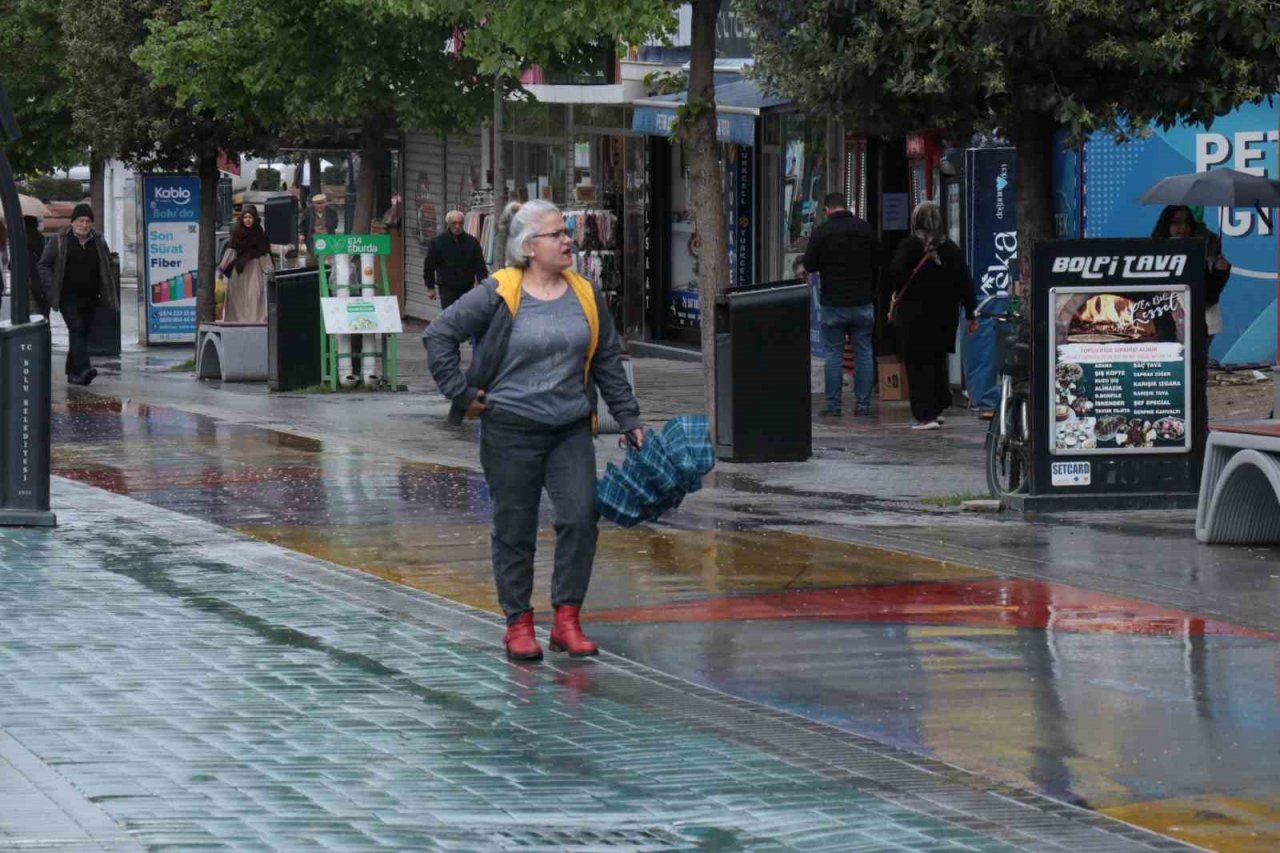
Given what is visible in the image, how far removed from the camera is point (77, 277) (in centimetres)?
2292

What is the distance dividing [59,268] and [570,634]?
1580 centimetres

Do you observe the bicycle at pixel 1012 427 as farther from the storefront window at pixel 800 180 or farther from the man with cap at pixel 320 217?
the man with cap at pixel 320 217

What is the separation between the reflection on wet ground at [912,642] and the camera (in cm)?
676

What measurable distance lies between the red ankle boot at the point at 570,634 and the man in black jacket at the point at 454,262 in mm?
14607

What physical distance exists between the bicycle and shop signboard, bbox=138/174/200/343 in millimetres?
17309

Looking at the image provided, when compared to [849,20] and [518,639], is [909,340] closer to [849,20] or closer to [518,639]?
[849,20]

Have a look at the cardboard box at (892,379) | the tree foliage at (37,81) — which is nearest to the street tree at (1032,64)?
the cardboard box at (892,379)

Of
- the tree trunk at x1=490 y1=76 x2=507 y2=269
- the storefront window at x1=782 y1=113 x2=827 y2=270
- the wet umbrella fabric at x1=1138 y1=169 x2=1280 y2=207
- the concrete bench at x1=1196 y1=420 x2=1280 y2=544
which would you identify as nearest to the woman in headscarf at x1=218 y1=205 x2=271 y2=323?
the tree trunk at x1=490 y1=76 x2=507 y2=269

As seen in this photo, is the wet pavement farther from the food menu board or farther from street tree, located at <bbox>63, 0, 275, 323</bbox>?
street tree, located at <bbox>63, 0, 275, 323</bbox>

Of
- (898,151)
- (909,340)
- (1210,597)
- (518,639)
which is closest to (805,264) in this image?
(909,340)

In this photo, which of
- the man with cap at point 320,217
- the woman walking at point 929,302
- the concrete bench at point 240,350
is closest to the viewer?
the woman walking at point 929,302

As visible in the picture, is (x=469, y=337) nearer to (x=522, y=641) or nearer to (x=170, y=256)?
(x=522, y=641)

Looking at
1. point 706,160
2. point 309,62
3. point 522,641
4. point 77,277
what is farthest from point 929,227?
point 522,641

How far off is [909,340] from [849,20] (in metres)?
5.32
